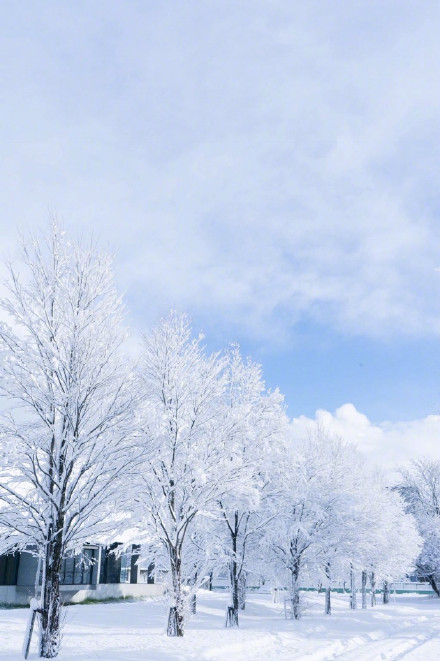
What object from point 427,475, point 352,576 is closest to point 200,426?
point 352,576

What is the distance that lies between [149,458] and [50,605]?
3.70 m

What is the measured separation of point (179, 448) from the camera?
17406 millimetres

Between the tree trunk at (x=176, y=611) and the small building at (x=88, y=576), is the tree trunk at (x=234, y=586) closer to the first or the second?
the small building at (x=88, y=576)

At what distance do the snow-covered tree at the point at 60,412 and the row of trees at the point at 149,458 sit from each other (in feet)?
0.10

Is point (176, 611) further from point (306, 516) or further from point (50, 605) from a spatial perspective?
point (306, 516)

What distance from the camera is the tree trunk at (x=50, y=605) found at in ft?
35.0

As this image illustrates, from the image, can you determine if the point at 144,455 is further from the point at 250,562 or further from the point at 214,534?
the point at 250,562

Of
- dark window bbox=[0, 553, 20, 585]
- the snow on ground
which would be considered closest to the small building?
dark window bbox=[0, 553, 20, 585]

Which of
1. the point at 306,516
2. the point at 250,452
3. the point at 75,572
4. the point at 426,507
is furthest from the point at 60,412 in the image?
the point at 426,507

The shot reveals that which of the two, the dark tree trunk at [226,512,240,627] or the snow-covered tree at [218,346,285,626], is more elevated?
the snow-covered tree at [218,346,285,626]

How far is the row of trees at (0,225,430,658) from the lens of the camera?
454 inches

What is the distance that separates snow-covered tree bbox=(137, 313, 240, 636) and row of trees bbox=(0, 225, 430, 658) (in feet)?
0.15

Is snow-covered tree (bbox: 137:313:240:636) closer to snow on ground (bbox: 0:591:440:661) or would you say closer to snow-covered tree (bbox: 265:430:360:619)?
snow on ground (bbox: 0:591:440:661)

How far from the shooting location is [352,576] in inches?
1453
